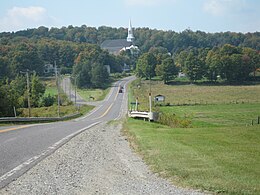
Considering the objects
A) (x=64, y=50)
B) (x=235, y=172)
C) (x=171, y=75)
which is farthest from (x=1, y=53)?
(x=235, y=172)

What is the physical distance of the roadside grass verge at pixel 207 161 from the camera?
7759mm

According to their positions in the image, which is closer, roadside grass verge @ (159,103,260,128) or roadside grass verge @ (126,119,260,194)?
roadside grass verge @ (126,119,260,194)

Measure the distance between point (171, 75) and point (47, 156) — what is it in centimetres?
10951

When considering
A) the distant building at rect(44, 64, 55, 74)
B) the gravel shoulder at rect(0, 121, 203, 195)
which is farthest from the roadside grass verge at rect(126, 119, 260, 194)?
the distant building at rect(44, 64, 55, 74)

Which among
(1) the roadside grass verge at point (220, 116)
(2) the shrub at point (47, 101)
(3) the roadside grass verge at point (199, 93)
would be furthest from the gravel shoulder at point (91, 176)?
(2) the shrub at point (47, 101)

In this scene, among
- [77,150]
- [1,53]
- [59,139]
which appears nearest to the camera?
[77,150]

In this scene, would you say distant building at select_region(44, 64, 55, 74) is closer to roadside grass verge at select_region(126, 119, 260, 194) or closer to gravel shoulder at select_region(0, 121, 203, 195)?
roadside grass verge at select_region(126, 119, 260, 194)

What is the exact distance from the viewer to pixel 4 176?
28.3 ft

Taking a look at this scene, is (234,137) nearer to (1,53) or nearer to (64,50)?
(1,53)

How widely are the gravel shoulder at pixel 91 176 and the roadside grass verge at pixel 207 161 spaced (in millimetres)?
372

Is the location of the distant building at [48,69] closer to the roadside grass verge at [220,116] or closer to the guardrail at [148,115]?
the roadside grass verge at [220,116]

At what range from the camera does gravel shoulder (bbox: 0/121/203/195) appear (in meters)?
7.51

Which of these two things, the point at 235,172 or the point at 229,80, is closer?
the point at 235,172

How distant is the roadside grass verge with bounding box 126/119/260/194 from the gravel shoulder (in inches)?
14.6
